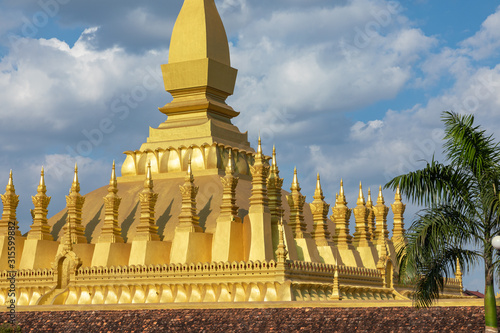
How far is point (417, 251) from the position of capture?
19562mm

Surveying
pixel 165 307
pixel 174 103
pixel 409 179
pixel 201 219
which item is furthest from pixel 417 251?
pixel 174 103

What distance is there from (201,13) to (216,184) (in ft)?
29.0

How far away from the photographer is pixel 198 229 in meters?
32.2

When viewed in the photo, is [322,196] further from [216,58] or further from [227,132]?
[216,58]

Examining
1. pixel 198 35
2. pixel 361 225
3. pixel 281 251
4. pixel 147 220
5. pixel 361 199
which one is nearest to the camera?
pixel 281 251

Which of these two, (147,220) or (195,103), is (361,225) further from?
(147,220)

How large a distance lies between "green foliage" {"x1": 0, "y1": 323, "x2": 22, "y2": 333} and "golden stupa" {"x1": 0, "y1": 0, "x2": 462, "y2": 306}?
4.94 m

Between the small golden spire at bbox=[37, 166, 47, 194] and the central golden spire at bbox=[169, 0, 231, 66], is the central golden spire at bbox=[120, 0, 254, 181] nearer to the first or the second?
the central golden spire at bbox=[169, 0, 231, 66]

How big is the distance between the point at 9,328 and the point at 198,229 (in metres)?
8.14

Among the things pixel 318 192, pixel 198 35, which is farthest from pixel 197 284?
pixel 198 35

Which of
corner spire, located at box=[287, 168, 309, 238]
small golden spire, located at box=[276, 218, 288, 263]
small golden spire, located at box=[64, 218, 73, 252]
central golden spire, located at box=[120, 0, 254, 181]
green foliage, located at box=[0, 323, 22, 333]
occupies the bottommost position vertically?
green foliage, located at box=[0, 323, 22, 333]

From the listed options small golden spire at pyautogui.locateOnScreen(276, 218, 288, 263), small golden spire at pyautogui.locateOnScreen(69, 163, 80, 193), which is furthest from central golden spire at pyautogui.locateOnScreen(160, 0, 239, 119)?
small golden spire at pyautogui.locateOnScreen(276, 218, 288, 263)

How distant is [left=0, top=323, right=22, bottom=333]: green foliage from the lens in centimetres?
2590

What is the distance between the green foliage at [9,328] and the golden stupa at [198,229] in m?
4.94
